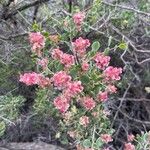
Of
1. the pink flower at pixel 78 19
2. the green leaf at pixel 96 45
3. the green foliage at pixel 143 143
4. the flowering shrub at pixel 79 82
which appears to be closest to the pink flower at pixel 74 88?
the flowering shrub at pixel 79 82

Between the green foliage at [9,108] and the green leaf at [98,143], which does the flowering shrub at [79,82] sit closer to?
the green leaf at [98,143]

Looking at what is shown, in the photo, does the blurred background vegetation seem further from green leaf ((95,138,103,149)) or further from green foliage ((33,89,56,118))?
green leaf ((95,138,103,149))

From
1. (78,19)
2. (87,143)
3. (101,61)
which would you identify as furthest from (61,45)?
(87,143)

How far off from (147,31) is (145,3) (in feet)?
0.67

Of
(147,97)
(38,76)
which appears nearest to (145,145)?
(38,76)

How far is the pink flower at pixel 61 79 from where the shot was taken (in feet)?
7.09

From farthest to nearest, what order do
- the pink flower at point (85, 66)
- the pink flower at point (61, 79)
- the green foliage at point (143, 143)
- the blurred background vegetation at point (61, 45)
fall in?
the blurred background vegetation at point (61, 45) < the green foliage at point (143, 143) < the pink flower at point (85, 66) < the pink flower at point (61, 79)

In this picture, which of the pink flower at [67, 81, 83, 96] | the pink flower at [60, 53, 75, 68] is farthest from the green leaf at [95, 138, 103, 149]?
the pink flower at [60, 53, 75, 68]

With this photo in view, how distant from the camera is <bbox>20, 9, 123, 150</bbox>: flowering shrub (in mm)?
2209

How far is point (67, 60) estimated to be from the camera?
2232mm

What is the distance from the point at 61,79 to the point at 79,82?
0.09 m

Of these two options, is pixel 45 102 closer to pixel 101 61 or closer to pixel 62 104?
pixel 62 104

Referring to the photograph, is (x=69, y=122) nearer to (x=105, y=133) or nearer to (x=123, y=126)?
(x=105, y=133)

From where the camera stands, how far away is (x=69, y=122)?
2314mm
